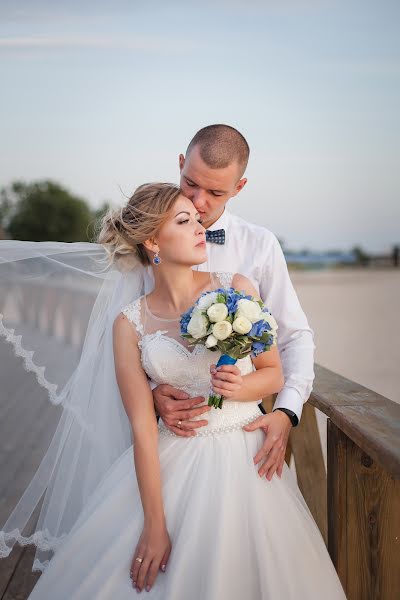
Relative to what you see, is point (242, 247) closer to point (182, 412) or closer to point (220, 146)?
Answer: point (220, 146)

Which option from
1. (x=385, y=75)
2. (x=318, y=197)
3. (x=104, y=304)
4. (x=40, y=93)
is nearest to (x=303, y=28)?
(x=385, y=75)

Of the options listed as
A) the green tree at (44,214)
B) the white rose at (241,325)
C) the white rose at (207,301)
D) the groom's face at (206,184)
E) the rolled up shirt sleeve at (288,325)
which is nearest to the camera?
the white rose at (241,325)

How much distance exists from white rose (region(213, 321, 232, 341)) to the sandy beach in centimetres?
756

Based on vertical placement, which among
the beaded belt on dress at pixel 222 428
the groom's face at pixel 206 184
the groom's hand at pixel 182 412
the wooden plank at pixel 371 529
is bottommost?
the wooden plank at pixel 371 529

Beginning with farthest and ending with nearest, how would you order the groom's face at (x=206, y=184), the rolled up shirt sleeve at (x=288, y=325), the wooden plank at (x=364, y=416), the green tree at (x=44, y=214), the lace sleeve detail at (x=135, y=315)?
the green tree at (x=44, y=214)
the groom's face at (x=206, y=184)
the rolled up shirt sleeve at (x=288, y=325)
the lace sleeve detail at (x=135, y=315)
the wooden plank at (x=364, y=416)

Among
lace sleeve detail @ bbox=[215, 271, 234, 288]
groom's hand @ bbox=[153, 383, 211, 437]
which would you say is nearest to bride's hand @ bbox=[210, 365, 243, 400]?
groom's hand @ bbox=[153, 383, 211, 437]

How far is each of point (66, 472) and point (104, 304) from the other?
2.36ft

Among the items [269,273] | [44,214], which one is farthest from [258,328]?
[44,214]

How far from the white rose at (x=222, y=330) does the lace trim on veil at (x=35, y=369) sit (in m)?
0.98

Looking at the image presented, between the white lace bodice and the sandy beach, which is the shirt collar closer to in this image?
the white lace bodice

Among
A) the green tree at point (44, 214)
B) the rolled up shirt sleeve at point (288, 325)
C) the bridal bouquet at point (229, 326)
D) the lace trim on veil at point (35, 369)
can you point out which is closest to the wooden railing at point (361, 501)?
the rolled up shirt sleeve at point (288, 325)

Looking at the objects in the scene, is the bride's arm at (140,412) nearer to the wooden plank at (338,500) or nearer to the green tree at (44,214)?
the wooden plank at (338,500)

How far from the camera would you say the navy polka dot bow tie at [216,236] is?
3109 mm

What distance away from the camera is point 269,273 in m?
3.10
